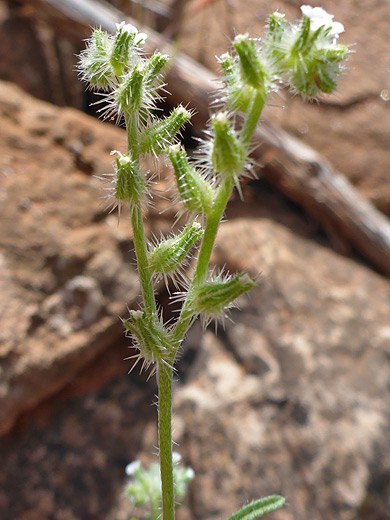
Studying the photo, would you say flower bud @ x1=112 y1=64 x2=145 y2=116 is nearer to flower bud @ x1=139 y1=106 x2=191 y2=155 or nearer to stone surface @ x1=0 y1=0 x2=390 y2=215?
flower bud @ x1=139 y1=106 x2=191 y2=155

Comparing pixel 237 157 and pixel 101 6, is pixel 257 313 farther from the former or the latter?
pixel 101 6

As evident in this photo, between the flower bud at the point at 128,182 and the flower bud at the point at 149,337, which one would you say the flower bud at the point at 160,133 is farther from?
the flower bud at the point at 149,337

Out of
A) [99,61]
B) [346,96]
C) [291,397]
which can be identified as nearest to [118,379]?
[291,397]

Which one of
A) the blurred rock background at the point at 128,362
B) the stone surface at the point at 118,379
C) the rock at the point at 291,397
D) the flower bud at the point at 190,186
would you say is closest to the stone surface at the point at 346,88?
the blurred rock background at the point at 128,362

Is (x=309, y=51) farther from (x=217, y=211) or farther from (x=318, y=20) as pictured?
(x=217, y=211)

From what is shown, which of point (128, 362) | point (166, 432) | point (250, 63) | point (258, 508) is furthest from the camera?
point (128, 362)

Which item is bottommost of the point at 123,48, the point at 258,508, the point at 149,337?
the point at 258,508

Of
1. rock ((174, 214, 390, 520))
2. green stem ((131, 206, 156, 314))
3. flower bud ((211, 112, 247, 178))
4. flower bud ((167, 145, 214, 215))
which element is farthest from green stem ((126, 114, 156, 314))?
rock ((174, 214, 390, 520))

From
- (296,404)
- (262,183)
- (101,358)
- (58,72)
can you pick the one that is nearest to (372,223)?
(262,183)
